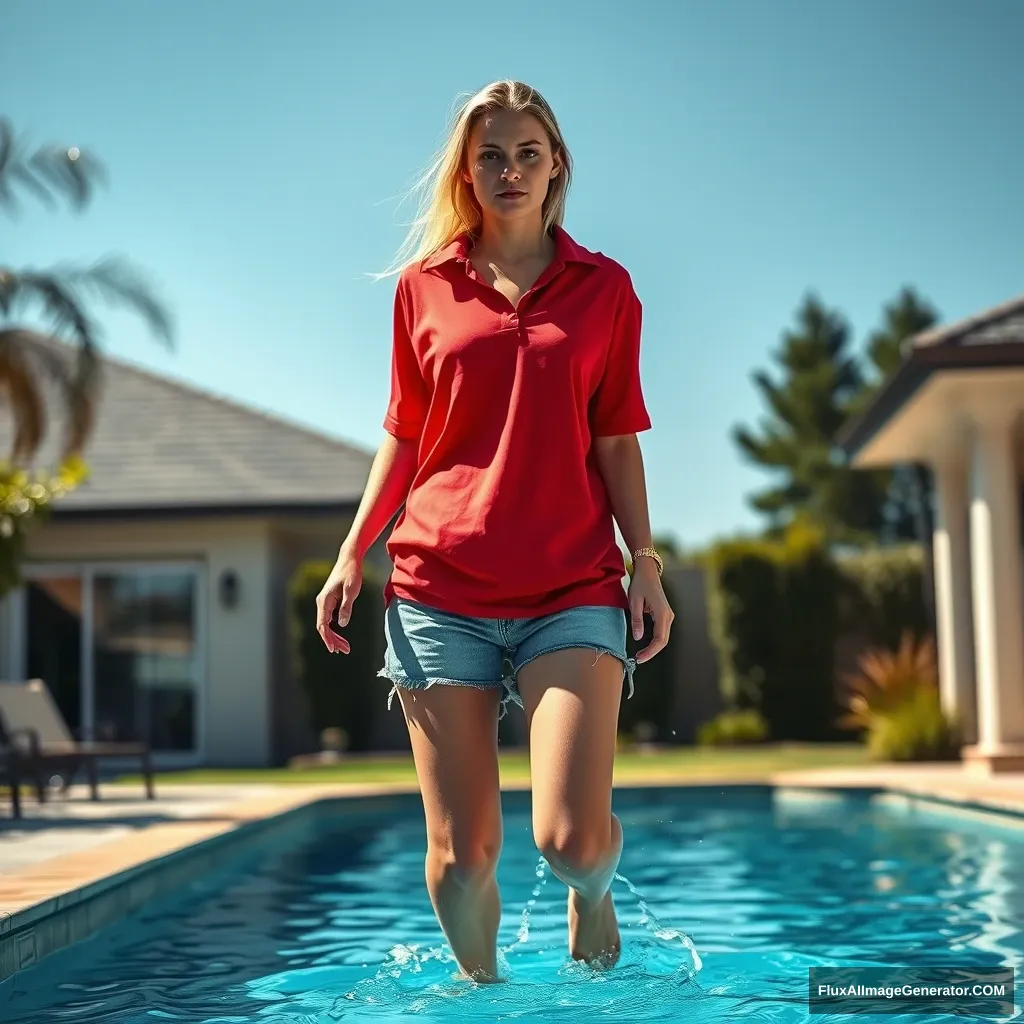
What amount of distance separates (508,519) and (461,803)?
0.60 m

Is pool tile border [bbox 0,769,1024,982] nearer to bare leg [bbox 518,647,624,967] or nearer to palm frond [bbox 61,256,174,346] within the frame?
bare leg [bbox 518,647,624,967]

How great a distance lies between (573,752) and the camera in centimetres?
284

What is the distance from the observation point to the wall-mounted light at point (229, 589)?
1513cm

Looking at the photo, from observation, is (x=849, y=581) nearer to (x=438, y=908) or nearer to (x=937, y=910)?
(x=937, y=910)

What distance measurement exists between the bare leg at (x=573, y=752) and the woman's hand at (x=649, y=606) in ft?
0.32

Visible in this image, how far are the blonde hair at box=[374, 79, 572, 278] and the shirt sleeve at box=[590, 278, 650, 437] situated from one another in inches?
11.8

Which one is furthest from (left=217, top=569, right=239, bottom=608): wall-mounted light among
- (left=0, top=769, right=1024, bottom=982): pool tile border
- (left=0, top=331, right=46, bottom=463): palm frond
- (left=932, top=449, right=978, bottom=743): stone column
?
(left=932, top=449, right=978, bottom=743): stone column

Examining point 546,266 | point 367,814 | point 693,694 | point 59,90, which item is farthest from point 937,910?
point 59,90

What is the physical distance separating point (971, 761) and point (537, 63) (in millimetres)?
6737

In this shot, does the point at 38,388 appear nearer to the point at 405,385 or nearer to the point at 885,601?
the point at 885,601

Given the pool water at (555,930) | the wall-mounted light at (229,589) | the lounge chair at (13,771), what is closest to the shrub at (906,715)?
the pool water at (555,930)

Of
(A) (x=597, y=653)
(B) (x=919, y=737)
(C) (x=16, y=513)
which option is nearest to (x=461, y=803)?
(A) (x=597, y=653)

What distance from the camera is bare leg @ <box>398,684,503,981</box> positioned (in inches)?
117

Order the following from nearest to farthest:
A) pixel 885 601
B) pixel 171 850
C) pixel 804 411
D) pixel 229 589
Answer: pixel 171 850, pixel 229 589, pixel 885 601, pixel 804 411
